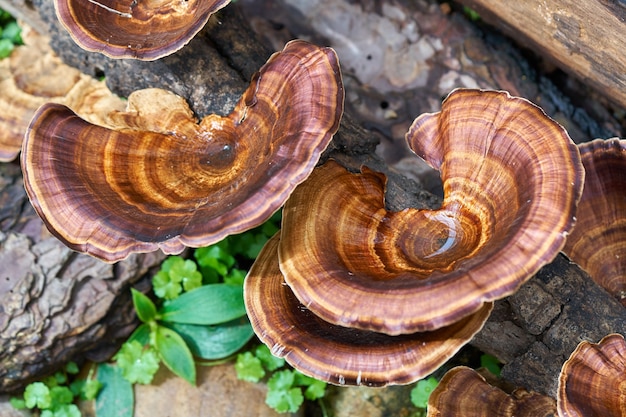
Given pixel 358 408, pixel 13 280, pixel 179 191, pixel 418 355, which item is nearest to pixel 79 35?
pixel 179 191

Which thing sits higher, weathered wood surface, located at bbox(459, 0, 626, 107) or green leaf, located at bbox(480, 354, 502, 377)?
weathered wood surface, located at bbox(459, 0, 626, 107)

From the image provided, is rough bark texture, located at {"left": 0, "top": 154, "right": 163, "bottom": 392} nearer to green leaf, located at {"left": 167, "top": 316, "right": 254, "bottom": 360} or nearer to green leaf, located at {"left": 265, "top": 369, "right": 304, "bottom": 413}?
green leaf, located at {"left": 167, "top": 316, "right": 254, "bottom": 360}

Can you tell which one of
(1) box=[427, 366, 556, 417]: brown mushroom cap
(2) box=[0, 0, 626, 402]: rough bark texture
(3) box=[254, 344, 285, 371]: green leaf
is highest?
(2) box=[0, 0, 626, 402]: rough bark texture

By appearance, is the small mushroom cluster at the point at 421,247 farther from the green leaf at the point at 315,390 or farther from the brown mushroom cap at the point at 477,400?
the green leaf at the point at 315,390

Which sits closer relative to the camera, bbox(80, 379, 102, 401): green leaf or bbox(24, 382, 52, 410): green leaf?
bbox(24, 382, 52, 410): green leaf

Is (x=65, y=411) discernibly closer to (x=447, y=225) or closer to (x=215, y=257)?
(x=215, y=257)

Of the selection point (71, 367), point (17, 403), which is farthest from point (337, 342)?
point (17, 403)

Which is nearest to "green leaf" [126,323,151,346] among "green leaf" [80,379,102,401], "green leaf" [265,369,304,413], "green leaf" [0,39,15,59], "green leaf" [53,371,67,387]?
"green leaf" [80,379,102,401]
